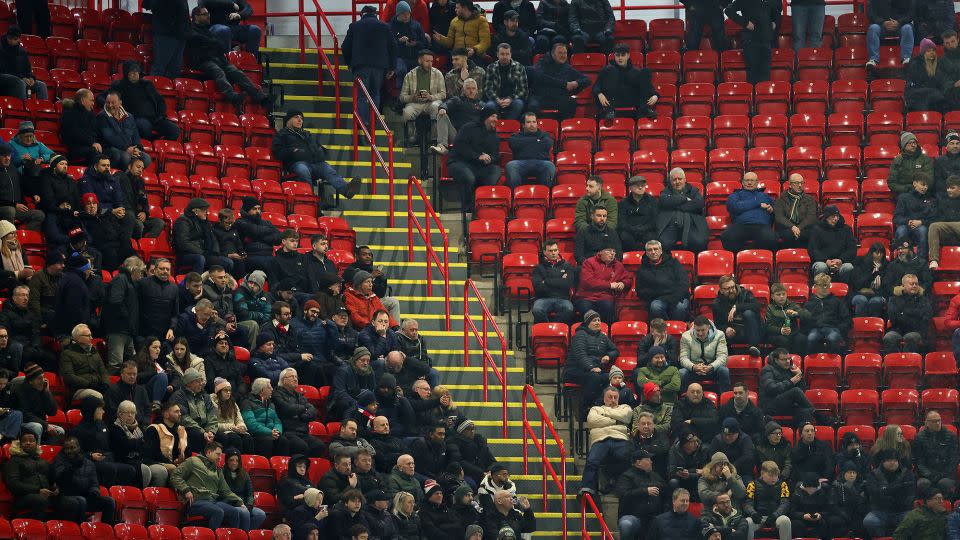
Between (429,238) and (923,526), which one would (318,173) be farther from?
(923,526)

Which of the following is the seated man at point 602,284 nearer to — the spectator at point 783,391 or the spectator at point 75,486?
the spectator at point 783,391

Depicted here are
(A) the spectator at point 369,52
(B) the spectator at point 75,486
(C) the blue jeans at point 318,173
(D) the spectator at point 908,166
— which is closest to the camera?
(B) the spectator at point 75,486

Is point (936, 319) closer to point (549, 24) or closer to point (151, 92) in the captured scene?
point (549, 24)

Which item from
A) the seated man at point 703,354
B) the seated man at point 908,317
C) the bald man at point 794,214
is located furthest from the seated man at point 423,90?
the seated man at point 908,317

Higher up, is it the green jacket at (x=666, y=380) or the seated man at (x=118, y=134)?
the seated man at (x=118, y=134)

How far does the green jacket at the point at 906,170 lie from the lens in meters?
23.2

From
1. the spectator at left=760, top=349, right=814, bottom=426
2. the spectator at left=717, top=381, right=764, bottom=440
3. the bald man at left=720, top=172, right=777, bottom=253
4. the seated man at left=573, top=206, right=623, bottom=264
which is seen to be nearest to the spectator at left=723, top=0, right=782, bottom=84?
the bald man at left=720, top=172, right=777, bottom=253

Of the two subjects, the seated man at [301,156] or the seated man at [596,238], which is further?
the seated man at [301,156]

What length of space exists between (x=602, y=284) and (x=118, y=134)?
542 centimetres

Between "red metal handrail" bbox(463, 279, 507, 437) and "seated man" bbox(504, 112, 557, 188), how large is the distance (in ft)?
6.15

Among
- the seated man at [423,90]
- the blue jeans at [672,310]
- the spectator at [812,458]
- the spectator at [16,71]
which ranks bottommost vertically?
the spectator at [812,458]

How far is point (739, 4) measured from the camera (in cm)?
2570

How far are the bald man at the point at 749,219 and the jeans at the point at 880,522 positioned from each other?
3.86m

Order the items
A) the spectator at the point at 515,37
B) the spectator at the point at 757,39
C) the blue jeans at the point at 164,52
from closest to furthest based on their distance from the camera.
Answer: 1. the blue jeans at the point at 164,52
2. the spectator at the point at 757,39
3. the spectator at the point at 515,37
